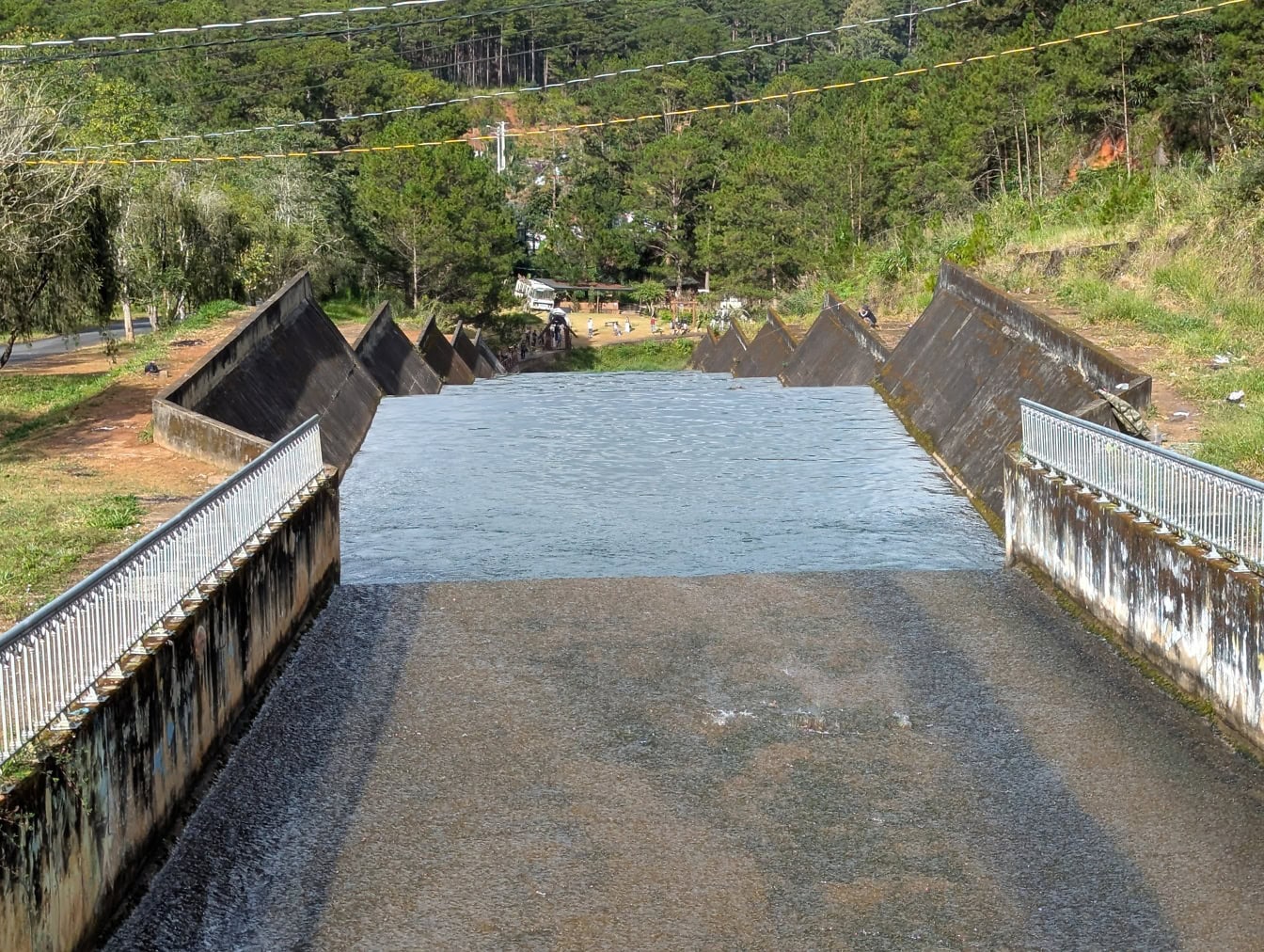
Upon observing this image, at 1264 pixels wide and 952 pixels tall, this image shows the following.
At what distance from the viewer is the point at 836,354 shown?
29172 mm

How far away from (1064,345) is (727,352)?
23.6 metres

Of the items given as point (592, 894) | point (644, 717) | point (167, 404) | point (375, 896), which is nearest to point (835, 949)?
point (592, 894)

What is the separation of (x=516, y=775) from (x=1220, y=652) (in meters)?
4.59

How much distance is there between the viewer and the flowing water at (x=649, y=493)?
15.0 meters

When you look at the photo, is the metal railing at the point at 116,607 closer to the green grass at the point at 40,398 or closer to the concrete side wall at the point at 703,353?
the green grass at the point at 40,398

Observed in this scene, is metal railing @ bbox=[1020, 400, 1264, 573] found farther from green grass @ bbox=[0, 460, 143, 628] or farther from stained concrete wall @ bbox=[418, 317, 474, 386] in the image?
stained concrete wall @ bbox=[418, 317, 474, 386]

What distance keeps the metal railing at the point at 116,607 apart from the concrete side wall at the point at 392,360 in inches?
716

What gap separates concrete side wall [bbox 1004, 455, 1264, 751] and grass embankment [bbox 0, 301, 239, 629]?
7.73m

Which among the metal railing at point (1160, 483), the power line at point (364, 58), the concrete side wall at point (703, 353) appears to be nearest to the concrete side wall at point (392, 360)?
the power line at point (364, 58)

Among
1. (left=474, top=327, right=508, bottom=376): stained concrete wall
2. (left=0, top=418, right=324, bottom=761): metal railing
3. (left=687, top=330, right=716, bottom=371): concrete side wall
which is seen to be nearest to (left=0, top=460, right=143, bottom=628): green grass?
(left=0, top=418, right=324, bottom=761): metal railing

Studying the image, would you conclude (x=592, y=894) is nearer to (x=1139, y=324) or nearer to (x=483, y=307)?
(x=1139, y=324)

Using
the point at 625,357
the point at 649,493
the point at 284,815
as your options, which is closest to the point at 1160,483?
the point at 284,815

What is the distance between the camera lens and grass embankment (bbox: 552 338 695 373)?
64.2 meters

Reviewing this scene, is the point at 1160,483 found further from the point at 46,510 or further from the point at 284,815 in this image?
the point at 46,510
